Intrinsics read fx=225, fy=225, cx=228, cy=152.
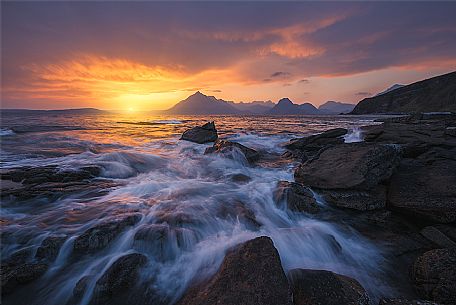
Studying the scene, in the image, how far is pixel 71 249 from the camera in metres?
4.29

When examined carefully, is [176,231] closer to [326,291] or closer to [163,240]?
[163,240]

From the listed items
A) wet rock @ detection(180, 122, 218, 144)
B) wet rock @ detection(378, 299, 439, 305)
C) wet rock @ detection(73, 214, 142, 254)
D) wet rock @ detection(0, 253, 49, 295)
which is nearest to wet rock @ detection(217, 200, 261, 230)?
wet rock @ detection(73, 214, 142, 254)

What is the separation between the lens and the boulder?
608 centimetres

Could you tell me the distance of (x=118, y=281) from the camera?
348 centimetres

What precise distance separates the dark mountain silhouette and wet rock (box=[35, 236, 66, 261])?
95.0 metres

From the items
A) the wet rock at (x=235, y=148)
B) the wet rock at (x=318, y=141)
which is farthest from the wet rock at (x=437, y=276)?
the wet rock at (x=318, y=141)

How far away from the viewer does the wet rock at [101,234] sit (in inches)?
170

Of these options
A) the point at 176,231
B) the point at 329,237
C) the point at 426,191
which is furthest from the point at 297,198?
the point at 176,231

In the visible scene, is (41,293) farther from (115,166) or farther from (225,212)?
(115,166)

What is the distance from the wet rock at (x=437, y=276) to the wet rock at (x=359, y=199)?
7.36ft

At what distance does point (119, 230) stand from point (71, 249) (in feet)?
2.82

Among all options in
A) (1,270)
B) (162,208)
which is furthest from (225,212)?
(1,270)

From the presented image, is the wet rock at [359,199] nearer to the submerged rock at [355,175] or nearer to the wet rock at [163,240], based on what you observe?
the submerged rock at [355,175]

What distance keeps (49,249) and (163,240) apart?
2.03m
